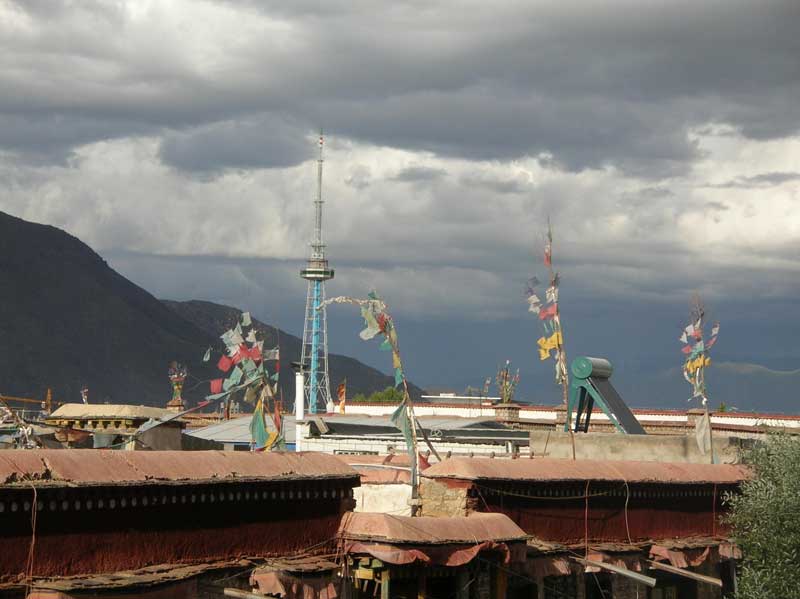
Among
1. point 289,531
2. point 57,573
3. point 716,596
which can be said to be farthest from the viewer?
point 716,596

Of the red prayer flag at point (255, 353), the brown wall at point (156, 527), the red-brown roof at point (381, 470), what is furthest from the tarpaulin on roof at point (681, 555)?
the red prayer flag at point (255, 353)

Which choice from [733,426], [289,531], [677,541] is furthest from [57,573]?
[733,426]

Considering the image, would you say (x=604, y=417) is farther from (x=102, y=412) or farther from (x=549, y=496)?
(x=549, y=496)

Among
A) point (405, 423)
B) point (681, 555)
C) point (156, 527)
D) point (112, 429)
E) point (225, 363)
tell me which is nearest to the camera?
point (156, 527)

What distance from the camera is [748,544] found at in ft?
102

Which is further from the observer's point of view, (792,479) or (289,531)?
(792,479)

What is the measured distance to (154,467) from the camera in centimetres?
2008

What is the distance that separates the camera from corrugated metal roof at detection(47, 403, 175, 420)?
45188 mm

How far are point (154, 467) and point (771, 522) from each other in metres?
16.4

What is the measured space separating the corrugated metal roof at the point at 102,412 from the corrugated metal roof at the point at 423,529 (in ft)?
73.2

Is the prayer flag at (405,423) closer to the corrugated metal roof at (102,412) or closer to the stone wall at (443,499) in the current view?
the stone wall at (443,499)

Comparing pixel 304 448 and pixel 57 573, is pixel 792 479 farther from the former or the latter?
pixel 57 573

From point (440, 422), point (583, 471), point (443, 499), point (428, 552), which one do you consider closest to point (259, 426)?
point (443, 499)

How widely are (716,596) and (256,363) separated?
13230 mm
